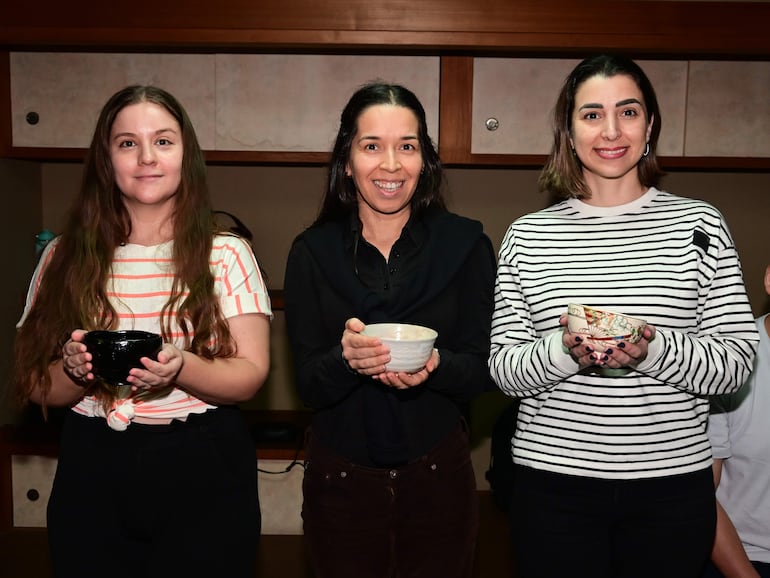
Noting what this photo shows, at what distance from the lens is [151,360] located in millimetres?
1132

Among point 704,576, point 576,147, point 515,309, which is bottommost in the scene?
point 704,576

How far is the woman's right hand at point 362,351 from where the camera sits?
1206 millimetres

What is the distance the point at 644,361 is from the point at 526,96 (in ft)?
5.08

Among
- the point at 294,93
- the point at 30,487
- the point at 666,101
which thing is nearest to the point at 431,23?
the point at 294,93

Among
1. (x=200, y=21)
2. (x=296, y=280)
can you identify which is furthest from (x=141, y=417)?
(x=200, y=21)

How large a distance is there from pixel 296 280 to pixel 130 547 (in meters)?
0.54

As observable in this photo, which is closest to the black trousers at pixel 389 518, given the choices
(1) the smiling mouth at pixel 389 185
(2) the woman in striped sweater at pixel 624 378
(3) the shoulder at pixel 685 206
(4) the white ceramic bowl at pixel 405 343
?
(2) the woman in striped sweater at pixel 624 378

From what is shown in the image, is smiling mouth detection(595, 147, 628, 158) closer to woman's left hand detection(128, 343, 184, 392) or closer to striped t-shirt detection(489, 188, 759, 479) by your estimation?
striped t-shirt detection(489, 188, 759, 479)

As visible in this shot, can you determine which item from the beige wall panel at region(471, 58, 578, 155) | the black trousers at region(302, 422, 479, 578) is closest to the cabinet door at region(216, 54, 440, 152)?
the beige wall panel at region(471, 58, 578, 155)

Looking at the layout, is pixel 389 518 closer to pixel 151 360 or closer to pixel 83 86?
pixel 151 360

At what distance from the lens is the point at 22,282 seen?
2801 millimetres

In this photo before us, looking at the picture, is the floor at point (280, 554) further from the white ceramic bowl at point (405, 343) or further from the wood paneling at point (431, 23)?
the wood paneling at point (431, 23)

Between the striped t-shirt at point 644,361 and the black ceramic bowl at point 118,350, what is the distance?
0.59 metres

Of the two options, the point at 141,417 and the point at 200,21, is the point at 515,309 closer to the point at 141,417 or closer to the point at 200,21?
the point at 141,417
